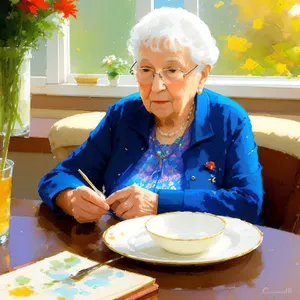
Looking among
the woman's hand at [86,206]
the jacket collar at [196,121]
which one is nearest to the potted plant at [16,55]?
the woman's hand at [86,206]

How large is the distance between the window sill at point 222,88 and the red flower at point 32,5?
186 centimetres

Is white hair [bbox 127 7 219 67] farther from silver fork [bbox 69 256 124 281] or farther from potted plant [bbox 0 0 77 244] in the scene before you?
silver fork [bbox 69 256 124 281]

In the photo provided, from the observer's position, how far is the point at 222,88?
286 centimetres

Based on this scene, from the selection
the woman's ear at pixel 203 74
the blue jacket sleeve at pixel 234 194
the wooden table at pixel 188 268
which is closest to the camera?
the wooden table at pixel 188 268

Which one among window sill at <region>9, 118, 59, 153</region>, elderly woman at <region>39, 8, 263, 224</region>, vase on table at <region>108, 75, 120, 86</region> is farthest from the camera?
vase on table at <region>108, 75, 120, 86</region>

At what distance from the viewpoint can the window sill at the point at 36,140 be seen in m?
2.77

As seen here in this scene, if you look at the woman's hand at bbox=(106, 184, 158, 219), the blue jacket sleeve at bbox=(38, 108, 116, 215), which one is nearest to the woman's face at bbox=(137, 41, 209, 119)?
the blue jacket sleeve at bbox=(38, 108, 116, 215)

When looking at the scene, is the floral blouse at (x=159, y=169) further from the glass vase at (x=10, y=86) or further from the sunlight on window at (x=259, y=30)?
the sunlight on window at (x=259, y=30)

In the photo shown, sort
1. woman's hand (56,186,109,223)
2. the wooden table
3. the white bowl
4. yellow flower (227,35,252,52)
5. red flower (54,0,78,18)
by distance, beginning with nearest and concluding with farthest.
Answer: the wooden table
red flower (54,0,78,18)
the white bowl
woman's hand (56,186,109,223)
yellow flower (227,35,252,52)

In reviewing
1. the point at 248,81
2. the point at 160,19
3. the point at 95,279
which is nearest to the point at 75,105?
the point at 248,81

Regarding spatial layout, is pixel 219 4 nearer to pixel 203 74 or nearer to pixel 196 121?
pixel 203 74

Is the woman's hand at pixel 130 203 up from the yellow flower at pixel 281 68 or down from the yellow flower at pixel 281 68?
down

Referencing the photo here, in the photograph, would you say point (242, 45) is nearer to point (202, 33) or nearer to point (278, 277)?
point (202, 33)

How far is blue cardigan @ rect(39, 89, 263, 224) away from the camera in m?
1.52
